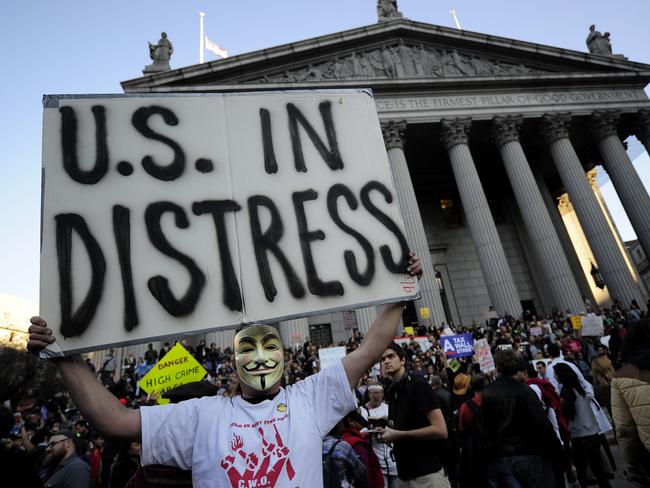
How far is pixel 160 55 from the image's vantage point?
23.5 metres

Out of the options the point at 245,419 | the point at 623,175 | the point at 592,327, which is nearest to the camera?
the point at 245,419

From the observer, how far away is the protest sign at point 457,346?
41.0ft

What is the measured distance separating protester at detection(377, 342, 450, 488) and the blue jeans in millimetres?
578

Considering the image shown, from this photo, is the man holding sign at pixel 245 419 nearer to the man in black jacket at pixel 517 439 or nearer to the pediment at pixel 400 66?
the man in black jacket at pixel 517 439

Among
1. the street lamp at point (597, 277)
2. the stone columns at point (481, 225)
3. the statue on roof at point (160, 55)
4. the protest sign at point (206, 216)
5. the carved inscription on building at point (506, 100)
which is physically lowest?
the protest sign at point (206, 216)

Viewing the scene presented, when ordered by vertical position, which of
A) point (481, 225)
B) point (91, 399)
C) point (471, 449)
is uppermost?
point (481, 225)

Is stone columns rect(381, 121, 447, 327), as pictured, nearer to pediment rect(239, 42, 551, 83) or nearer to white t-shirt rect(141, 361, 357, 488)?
pediment rect(239, 42, 551, 83)

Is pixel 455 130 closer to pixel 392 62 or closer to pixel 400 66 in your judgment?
Result: pixel 400 66

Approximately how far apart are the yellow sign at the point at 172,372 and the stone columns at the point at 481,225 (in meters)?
16.8

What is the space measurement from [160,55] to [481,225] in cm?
2033

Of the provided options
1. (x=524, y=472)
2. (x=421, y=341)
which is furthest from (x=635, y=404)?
(x=421, y=341)

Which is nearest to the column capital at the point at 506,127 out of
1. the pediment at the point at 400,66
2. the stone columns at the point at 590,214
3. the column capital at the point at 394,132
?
the stone columns at the point at 590,214

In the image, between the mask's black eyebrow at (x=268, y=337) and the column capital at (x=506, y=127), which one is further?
the column capital at (x=506, y=127)

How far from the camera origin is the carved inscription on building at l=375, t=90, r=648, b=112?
898 inches
